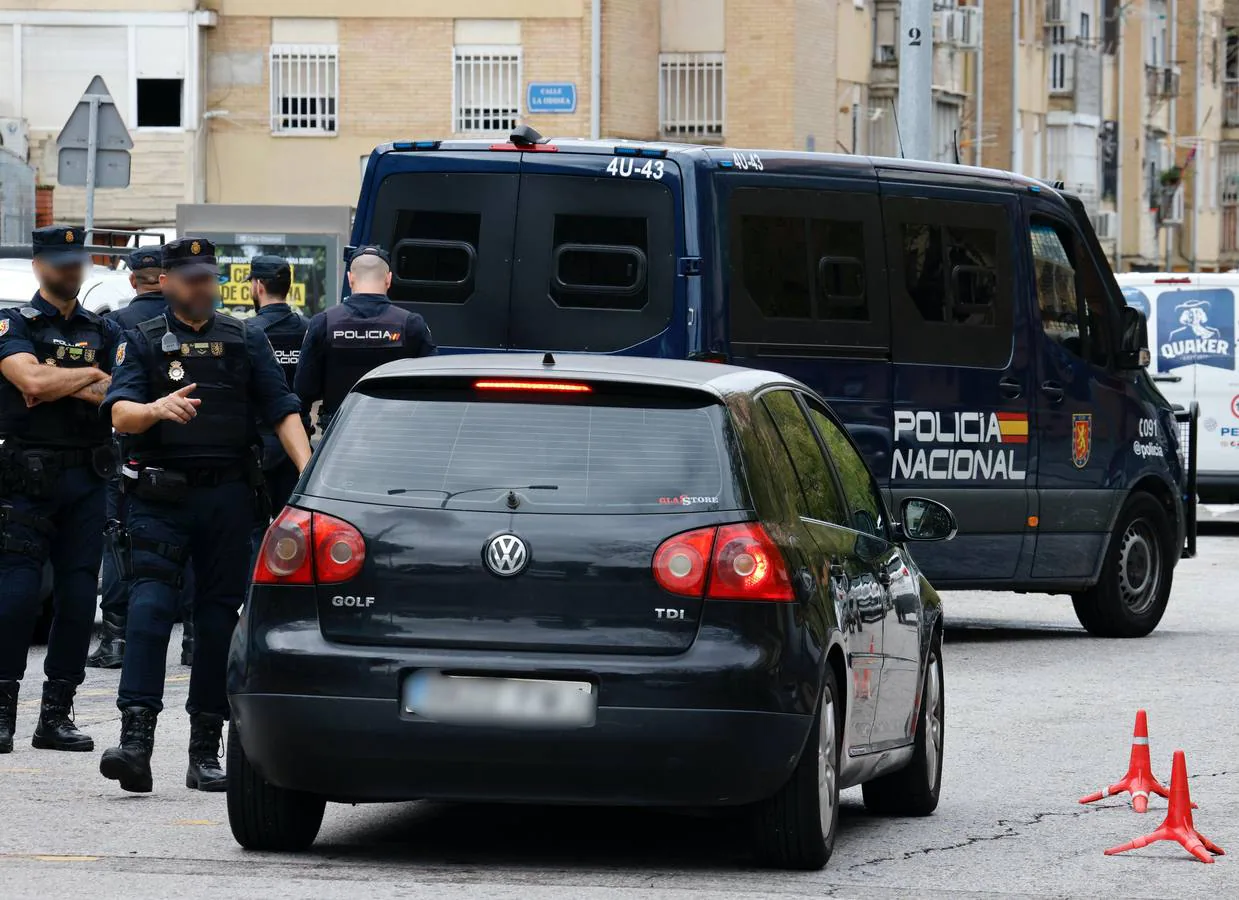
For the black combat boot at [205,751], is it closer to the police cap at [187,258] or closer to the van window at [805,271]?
the police cap at [187,258]

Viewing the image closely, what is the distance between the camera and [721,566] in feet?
23.5

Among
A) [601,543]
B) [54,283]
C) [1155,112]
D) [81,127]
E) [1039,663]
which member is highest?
[1155,112]

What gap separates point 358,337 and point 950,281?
3.95 m

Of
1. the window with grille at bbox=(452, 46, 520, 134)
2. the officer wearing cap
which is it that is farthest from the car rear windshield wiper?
the window with grille at bbox=(452, 46, 520, 134)

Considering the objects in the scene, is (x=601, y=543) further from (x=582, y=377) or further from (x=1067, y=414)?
(x=1067, y=414)

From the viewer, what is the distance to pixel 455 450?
737 centimetres

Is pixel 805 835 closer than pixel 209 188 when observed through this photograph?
Yes

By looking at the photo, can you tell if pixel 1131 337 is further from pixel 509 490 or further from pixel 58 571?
pixel 509 490

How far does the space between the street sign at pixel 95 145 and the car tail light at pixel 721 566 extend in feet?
47.3

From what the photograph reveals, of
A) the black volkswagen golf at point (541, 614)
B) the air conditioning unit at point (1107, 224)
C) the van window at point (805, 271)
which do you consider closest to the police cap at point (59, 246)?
the black volkswagen golf at point (541, 614)

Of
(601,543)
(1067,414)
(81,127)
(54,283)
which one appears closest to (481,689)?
(601,543)

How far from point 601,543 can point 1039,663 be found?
724 cm

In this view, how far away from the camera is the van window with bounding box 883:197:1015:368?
14109 millimetres

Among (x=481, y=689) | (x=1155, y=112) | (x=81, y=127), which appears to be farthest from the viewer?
(x=1155, y=112)
